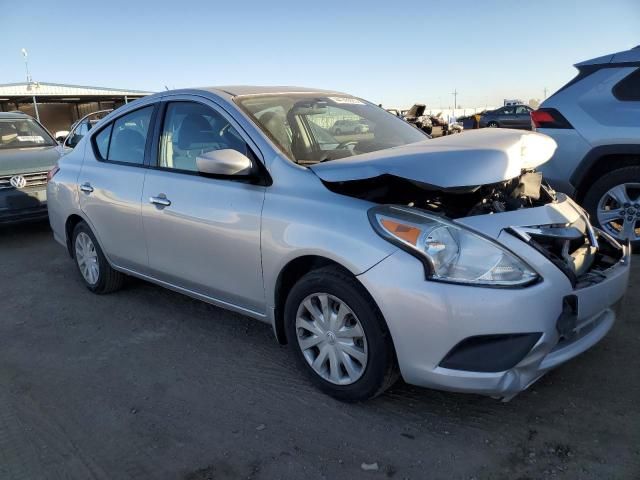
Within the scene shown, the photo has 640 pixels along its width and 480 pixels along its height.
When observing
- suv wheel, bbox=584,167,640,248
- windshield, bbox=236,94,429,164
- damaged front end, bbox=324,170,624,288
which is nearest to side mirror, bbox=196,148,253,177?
windshield, bbox=236,94,429,164

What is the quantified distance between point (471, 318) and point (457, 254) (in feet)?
0.96

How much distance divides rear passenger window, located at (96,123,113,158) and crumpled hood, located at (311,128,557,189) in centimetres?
241

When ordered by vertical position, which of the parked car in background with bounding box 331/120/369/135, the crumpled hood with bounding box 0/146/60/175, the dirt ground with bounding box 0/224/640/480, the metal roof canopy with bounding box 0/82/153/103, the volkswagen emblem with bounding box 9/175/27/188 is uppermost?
the metal roof canopy with bounding box 0/82/153/103

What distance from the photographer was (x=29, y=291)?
200 inches

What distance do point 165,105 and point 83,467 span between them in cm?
248

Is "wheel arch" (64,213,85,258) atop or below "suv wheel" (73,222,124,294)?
atop

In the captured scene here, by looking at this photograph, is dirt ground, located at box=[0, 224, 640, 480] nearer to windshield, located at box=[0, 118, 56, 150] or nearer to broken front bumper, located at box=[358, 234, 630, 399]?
broken front bumper, located at box=[358, 234, 630, 399]

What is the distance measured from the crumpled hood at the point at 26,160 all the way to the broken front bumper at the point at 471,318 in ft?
21.2

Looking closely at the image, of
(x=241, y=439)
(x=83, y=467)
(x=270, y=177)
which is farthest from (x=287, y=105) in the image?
(x=83, y=467)

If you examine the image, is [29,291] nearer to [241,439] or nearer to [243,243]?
[243,243]

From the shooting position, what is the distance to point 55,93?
36750mm

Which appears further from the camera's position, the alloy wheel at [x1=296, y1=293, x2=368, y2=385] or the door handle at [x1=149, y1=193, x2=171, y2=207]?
the door handle at [x1=149, y1=193, x2=171, y2=207]

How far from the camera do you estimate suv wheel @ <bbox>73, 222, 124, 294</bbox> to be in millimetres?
4621

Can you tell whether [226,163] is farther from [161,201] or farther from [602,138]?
[602,138]
